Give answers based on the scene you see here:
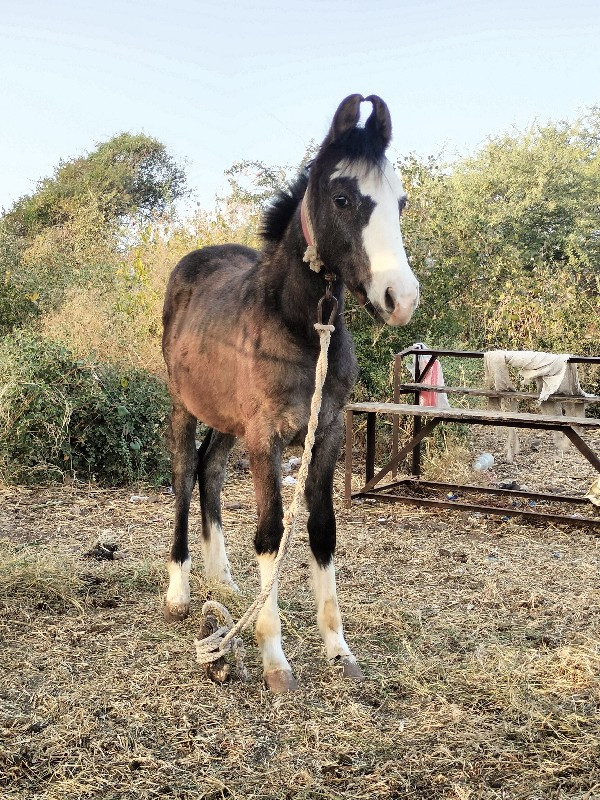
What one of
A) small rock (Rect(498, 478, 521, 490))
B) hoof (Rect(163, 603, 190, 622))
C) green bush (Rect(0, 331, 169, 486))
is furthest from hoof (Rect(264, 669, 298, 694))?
small rock (Rect(498, 478, 521, 490))

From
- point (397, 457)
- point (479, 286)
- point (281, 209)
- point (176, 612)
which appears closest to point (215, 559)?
point (176, 612)

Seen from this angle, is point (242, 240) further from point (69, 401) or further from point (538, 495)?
point (538, 495)

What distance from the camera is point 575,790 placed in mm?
2236

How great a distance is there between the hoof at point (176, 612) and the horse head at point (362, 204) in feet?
5.87

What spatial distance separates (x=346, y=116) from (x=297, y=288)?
63cm

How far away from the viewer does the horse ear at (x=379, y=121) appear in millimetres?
2545

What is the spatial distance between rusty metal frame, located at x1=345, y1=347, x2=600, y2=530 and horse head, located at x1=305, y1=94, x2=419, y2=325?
11.0ft

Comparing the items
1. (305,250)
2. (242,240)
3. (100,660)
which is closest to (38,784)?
(100,660)

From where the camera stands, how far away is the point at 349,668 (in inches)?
118

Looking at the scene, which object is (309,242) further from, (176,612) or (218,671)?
(176,612)

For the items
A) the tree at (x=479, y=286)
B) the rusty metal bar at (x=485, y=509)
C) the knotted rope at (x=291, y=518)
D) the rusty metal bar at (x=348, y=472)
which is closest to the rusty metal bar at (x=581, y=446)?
the rusty metal bar at (x=485, y=509)

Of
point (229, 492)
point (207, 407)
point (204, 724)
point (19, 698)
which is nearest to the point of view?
point (204, 724)

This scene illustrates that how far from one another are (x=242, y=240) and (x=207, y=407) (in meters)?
6.42

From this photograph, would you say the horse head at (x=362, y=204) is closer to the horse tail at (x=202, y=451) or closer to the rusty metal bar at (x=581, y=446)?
the horse tail at (x=202, y=451)
